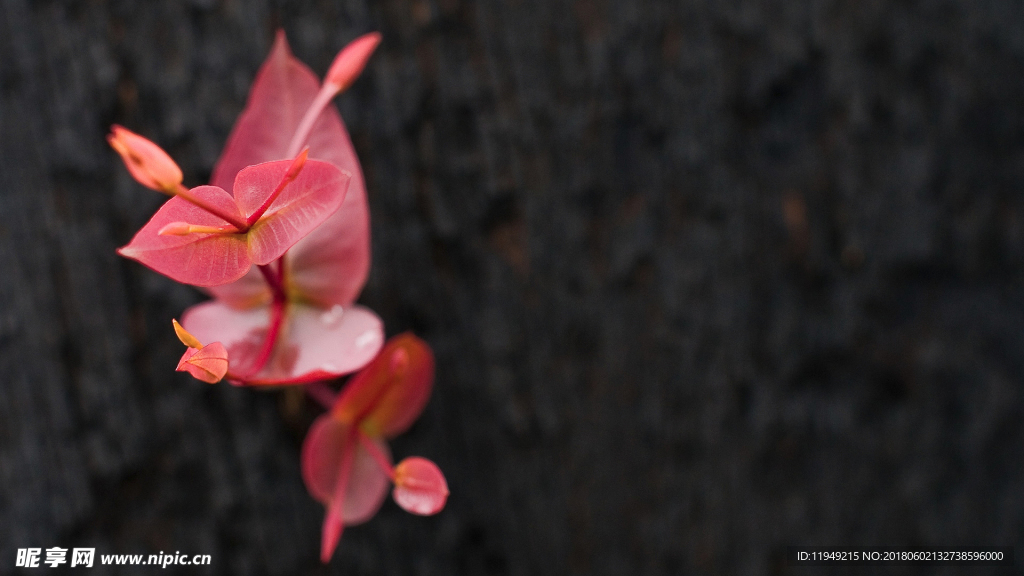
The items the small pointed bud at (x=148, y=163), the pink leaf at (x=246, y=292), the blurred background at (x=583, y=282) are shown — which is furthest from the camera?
the blurred background at (x=583, y=282)

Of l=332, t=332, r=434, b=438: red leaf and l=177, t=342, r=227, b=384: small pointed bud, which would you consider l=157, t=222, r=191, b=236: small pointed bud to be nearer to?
l=177, t=342, r=227, b=384: small pointed bud

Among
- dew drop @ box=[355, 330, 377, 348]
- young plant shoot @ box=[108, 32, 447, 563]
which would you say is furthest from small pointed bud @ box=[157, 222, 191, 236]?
dew drop @ box=[355, 330, 377, 348]

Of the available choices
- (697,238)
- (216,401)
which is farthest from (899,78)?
(216,401)

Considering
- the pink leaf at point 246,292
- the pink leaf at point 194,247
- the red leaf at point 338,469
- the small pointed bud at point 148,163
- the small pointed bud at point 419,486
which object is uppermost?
the small pointed bud at point 148,163

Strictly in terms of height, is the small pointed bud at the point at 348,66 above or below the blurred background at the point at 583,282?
above

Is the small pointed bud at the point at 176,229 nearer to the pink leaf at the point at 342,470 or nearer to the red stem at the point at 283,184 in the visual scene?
the red stem at the point at 283,184

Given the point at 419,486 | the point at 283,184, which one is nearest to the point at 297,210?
the point at 283,184

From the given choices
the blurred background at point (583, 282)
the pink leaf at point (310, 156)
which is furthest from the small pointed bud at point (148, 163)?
the blurred background at point (583, 282)
